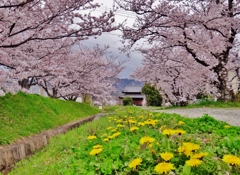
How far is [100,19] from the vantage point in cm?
630

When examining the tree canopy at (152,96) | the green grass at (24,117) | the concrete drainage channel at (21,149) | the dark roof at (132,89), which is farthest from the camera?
the dark roof at (132,89)

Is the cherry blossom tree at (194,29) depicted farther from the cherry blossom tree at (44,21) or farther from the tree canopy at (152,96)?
the tree canopy at (152,96)

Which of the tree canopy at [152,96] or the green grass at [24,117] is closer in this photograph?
the green grass at [24,117]

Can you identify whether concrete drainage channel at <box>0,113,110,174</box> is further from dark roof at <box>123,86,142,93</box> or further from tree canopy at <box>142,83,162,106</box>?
dark roof at <box>123,86,142,93</box>

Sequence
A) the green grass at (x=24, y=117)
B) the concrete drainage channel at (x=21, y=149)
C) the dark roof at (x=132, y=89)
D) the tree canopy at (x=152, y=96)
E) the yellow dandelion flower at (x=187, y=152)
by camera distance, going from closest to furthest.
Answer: the yellow dandelion flower at (x=187, y=152)
the concrete drainage channel at (x=21, y=149)
the green grass at (x=24, y=117)
the tree canopy at (x=152, y=96)
the dark roof at (x=132, y=89)

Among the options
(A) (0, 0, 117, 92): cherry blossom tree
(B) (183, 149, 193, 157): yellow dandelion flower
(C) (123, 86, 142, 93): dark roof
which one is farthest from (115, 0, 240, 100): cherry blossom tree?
(C) (123, 86, 142, 93): dark roof

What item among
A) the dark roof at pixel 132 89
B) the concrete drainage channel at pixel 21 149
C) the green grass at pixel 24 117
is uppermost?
the dark roof at pixel 132 89

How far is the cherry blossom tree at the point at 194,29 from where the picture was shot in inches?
330

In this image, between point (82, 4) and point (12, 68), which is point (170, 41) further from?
point (12, 68)

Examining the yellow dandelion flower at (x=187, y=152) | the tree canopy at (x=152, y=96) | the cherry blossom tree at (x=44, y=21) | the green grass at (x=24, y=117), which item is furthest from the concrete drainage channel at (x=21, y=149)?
the tree canopy at (x=152, y=96)

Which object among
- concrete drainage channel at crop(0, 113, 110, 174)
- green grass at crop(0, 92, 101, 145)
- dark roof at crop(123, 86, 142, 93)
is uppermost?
dark roof at crop(123, 86, 142, 93)

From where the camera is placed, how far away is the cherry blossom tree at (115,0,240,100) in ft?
27.5

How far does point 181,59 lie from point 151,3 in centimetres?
767

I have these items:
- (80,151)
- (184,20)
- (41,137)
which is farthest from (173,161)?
(184,20)
